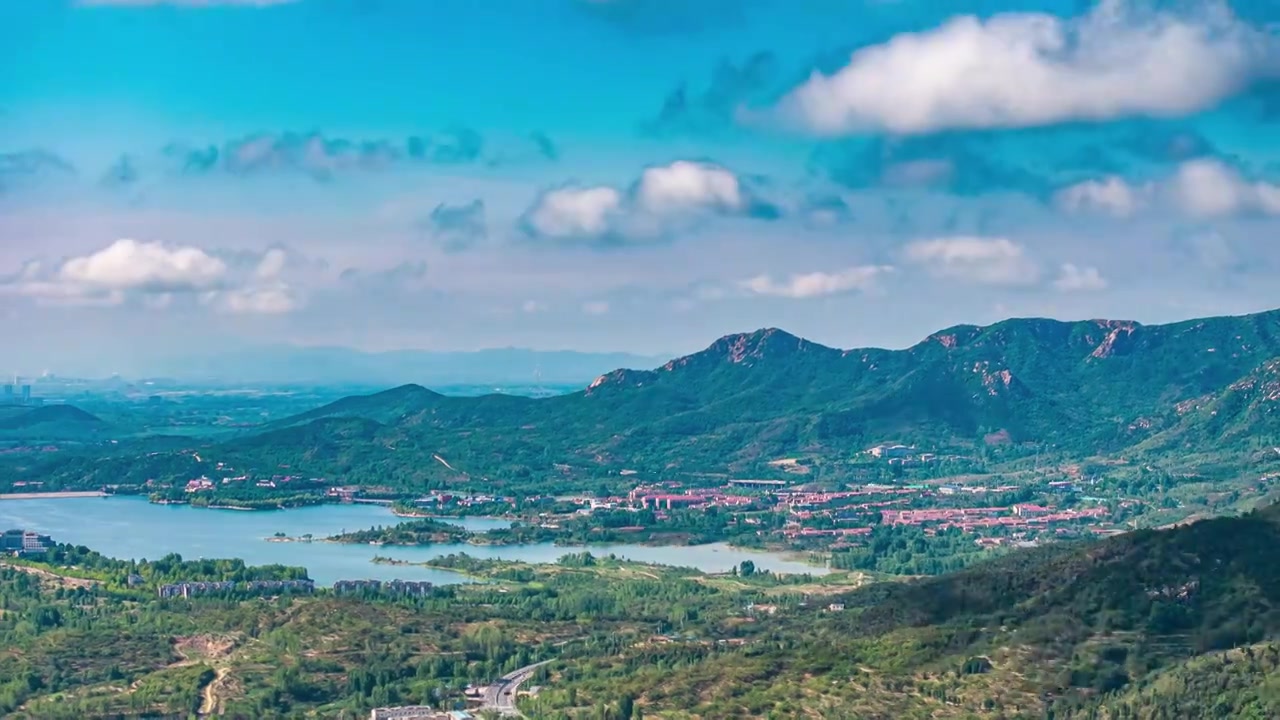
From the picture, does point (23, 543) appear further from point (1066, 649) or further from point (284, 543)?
point (1066, 649)

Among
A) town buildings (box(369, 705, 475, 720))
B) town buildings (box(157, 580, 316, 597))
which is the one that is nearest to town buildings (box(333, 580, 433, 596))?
town buildings (box(157, 580, 316, 597))

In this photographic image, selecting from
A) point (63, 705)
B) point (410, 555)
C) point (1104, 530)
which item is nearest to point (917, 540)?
point (1104, 530)

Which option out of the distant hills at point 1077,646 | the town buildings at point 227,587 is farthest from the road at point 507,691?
the town buildings at point 227,587

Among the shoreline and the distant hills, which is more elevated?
the shoreline

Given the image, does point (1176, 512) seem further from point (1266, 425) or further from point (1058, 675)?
point (1058, 675)

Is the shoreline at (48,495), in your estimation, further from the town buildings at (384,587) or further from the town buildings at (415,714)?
the town buildings at (415,714)

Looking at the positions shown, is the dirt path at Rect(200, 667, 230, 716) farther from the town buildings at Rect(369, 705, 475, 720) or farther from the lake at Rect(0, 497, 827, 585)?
the lake at Rect(0, 497, 827, 585)
